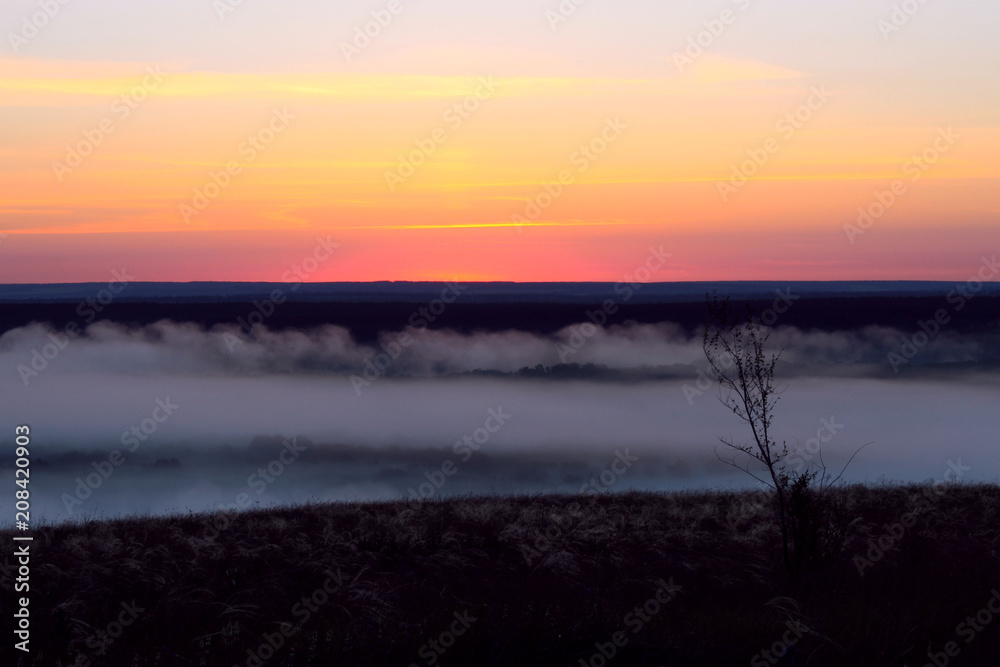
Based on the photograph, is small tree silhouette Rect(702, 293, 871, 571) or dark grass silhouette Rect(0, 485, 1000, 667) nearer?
dark grass silhouette Rect(0, 485, 1000, 667)

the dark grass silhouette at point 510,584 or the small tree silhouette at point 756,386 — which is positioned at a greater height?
the small tree silhouette at point 756,386

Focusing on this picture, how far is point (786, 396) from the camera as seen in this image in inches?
4269

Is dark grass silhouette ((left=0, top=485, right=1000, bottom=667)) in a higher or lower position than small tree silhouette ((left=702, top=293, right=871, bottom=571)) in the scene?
lower

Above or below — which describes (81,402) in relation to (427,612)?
below

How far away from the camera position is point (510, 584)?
40.4 ft

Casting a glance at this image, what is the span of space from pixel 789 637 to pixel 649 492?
12.3 m

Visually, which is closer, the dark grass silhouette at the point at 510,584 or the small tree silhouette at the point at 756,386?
the dark grass silhouette at the point at 510,584

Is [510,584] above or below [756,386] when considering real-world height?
below

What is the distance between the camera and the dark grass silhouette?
8.65m

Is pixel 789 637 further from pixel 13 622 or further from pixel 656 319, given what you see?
pixel 656 319

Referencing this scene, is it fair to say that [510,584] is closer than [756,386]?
Yes

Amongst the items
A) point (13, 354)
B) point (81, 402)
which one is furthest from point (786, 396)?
point (13, 354)

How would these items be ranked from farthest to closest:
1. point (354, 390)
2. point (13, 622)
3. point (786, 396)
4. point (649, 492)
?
1. point (354, 390)
2. point (786, 396)
3. point (649, 492)
4. point (13, 622)

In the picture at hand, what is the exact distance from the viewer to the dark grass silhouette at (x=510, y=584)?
8648 mm
